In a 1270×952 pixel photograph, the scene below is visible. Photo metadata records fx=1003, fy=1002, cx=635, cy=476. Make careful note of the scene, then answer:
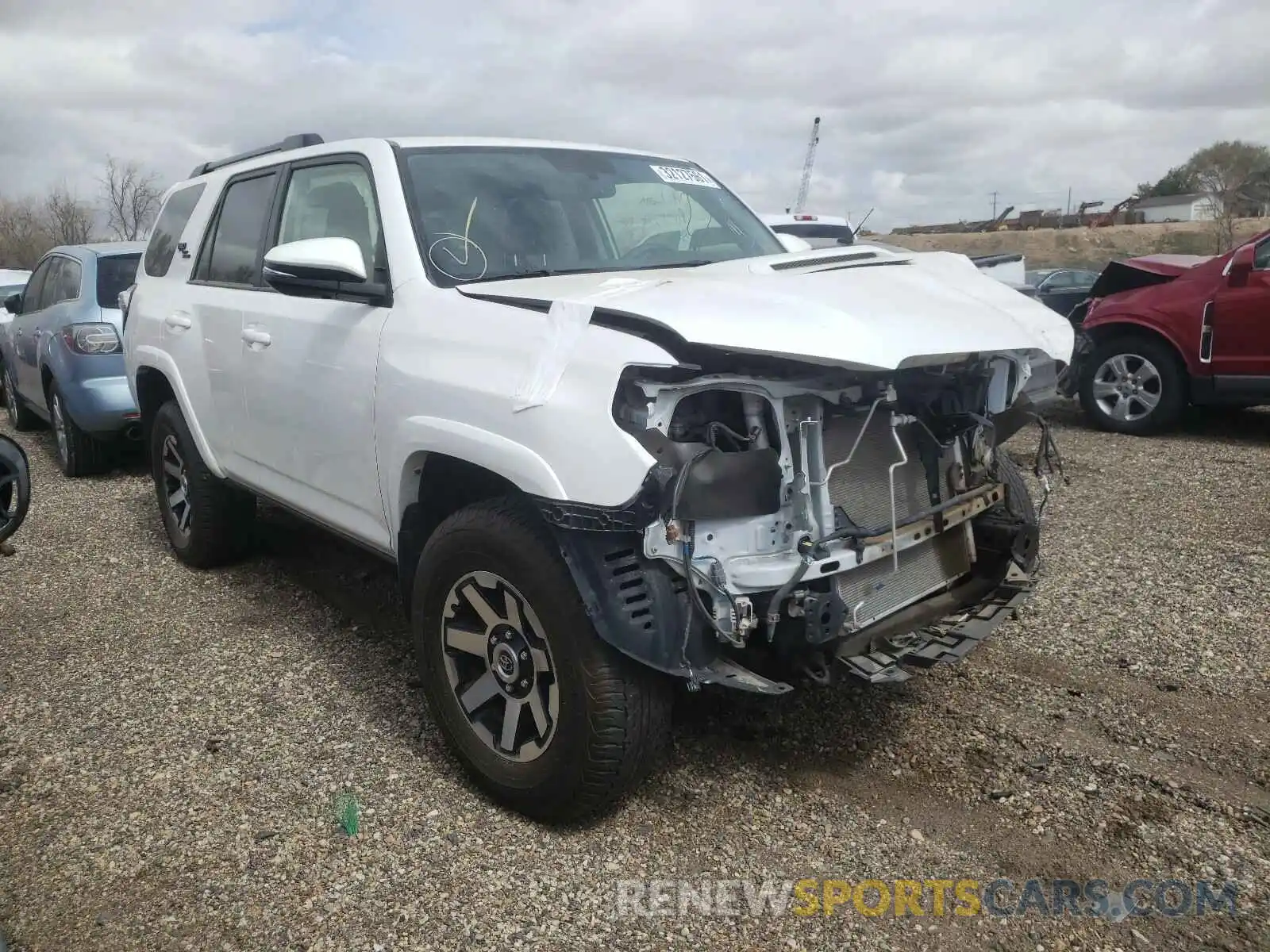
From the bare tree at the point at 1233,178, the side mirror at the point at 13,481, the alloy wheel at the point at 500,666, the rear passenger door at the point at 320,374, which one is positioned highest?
the bare tree at the point at 1233,178

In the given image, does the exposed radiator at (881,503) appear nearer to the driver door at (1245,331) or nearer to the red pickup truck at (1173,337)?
the red pickup truck at (1173,337)

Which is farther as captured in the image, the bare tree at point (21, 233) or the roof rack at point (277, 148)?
the bare tree at point (21, 233)

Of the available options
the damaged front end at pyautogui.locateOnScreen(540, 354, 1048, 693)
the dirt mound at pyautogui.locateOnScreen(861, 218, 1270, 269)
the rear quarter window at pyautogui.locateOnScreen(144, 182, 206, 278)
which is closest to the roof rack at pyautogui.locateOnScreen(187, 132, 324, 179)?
the rear quarter window at pyautogui.locateOnScreen(144, 182, 206, 278)

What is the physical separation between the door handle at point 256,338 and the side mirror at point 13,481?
1066 millimetres

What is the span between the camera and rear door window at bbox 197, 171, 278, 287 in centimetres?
424

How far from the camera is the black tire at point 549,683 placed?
2.54 meters

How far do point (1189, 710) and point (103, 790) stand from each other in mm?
3601

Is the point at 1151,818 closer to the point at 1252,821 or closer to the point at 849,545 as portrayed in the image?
the point at 1252,821

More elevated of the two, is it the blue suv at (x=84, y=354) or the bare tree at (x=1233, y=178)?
the bare tree at (x=1233, y=178)

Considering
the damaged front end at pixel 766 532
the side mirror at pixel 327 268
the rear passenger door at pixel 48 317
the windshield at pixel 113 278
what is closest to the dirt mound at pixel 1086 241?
the rear passenger door at pixel 48 317

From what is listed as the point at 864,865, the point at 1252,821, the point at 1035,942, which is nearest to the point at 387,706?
the point at 864,865

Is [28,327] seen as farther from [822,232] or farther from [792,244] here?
[822,232]

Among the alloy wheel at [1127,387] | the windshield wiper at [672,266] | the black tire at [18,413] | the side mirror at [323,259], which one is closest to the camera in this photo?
the side mirror at [323,259]

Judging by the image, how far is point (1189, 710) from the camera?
11.4ft
